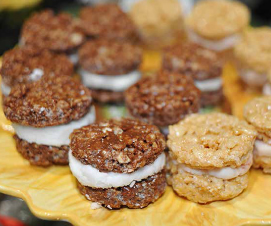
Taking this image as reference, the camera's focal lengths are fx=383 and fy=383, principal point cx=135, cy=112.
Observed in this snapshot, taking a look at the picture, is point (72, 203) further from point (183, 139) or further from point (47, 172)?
point (183, 139)

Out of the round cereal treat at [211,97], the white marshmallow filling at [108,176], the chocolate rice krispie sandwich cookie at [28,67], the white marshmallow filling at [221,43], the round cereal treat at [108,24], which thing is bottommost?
the round cereal treat at [211,97]

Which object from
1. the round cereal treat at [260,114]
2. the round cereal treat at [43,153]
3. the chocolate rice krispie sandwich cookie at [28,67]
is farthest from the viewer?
the chocolate rice krispie sandwich cookie at [28,67]

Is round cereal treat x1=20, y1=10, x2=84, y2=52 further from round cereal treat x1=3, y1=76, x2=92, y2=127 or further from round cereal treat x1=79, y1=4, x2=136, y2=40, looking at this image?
round cereal treat x1=3, y1=76, x2=92, y2=127

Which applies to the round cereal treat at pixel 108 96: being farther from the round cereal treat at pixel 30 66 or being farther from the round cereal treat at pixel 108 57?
the round cereal treat at pixel 30 66

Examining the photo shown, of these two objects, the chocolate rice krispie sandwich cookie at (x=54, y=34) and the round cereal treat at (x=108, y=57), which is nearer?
the round cereal treat at (x=108, y=57)

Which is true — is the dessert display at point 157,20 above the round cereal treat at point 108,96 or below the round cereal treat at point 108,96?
above

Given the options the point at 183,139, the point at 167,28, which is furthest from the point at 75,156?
the point at 167,28

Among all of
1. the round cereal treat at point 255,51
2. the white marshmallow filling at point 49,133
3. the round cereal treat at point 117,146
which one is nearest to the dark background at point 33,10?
the round cereal treat at point 255,51
